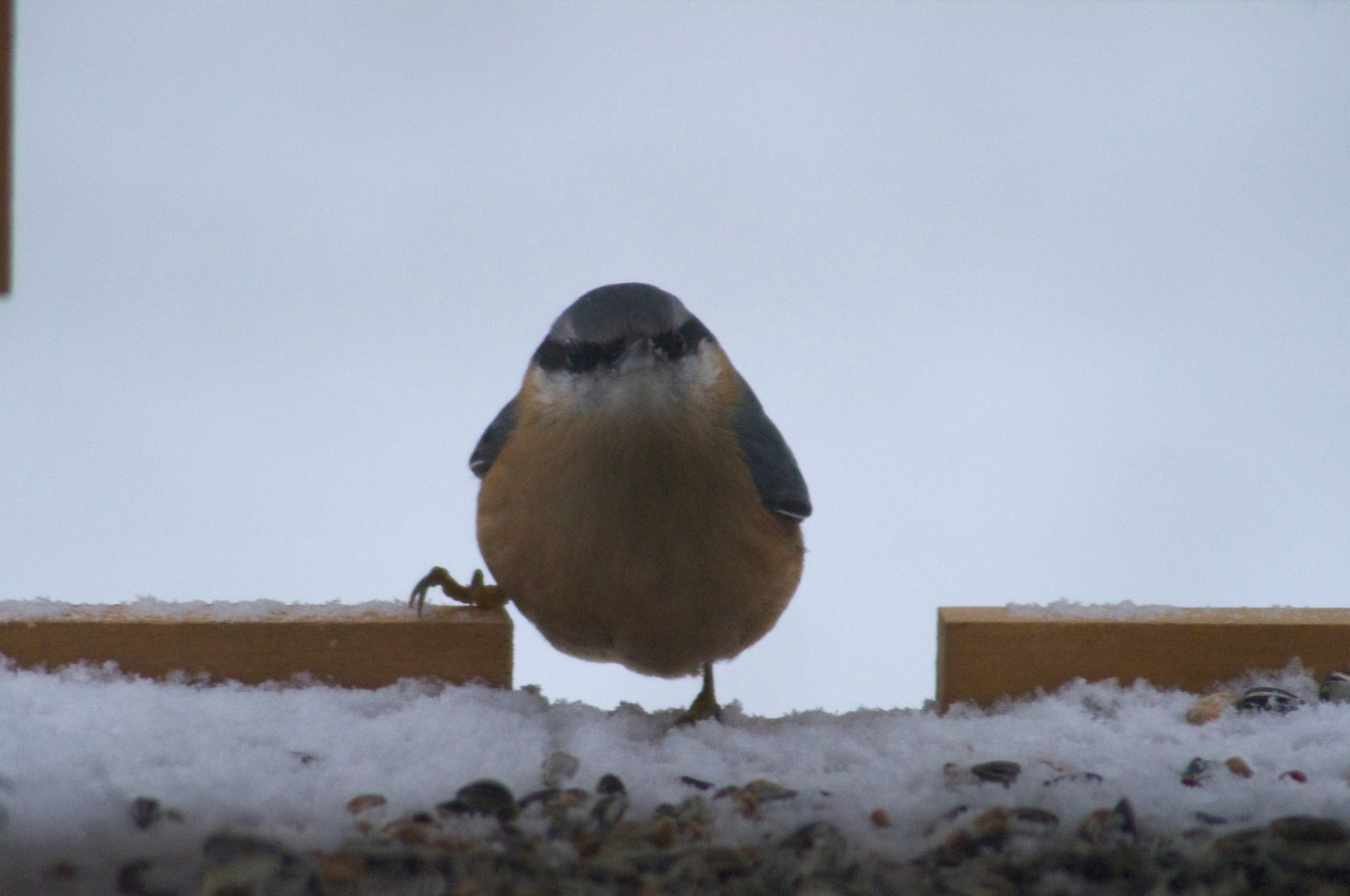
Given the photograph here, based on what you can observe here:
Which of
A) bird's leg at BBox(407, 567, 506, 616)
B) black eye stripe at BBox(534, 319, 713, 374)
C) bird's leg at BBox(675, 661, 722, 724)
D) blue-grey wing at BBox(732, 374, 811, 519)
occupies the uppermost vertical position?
black eye stripe at BBox(534, 319, 713, 374)

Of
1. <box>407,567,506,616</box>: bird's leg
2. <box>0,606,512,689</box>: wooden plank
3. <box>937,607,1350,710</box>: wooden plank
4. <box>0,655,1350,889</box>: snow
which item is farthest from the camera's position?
<box>407,567,506,616</box>: bird's leg

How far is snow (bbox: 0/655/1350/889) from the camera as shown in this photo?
118 cm

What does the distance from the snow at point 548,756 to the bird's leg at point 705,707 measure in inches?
1.3

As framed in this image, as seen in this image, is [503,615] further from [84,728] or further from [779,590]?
[84,728]

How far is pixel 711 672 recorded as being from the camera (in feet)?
6.88

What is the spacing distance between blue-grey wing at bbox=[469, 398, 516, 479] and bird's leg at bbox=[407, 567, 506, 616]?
176 mm

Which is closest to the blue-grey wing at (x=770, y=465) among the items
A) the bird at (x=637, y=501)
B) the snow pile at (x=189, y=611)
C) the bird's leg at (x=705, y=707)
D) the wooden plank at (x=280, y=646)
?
the bird at (x=637, y=501)

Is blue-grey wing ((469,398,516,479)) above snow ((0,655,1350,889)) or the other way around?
above

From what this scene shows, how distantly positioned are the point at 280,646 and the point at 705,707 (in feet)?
2.22

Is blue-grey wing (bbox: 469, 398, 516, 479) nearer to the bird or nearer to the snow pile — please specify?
the bird

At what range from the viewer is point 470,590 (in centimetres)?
210

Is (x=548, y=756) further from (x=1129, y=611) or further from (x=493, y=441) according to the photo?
(x=1129, y=611)

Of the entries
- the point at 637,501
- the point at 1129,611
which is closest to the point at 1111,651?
the point at 1129,611

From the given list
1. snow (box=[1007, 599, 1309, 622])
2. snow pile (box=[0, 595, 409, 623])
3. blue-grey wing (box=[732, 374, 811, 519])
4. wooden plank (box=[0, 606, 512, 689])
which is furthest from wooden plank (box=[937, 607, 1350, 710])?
snow pile (box=[0, 595, 409, 623])
